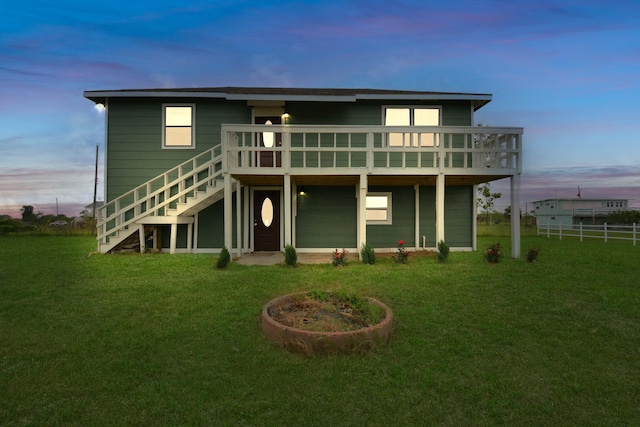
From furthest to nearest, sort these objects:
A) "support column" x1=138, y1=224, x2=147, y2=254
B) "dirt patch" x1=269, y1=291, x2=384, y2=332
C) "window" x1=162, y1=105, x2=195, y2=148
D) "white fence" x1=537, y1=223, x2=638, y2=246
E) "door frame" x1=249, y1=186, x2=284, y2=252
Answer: "white fence" x1=537, y1=223, x2=638, y2=246 < "door frame" x1=249, y1=186, x2=284, y2=252 < "window" x1=162, y1=105, x2=195, y2=148 < "support column" x1=138, y1=224, x2=147, y2=254 < "dirt patch" x1=269, y1=291, x2=384, y2=332

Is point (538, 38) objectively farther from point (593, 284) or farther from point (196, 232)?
point (196, 232)

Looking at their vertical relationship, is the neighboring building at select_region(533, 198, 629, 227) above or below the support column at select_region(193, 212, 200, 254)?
above

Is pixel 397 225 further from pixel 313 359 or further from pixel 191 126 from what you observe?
pixel 313 359

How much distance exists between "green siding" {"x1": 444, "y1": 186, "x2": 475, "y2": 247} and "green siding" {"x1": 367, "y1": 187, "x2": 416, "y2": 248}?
1.23 meters

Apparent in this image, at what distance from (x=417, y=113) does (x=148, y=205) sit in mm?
9639

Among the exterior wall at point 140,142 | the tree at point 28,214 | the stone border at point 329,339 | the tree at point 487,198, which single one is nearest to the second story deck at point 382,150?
the exterior wall at point 140,142

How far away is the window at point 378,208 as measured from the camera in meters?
12.2

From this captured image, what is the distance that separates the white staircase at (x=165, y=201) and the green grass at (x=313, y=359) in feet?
11.6

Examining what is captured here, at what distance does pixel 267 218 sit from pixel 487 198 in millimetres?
18310

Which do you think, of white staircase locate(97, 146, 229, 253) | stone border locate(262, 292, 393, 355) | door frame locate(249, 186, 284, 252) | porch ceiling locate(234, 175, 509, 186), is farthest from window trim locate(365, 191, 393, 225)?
stone border locate(262, 292, 393, 355)

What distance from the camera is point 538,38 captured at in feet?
30.2

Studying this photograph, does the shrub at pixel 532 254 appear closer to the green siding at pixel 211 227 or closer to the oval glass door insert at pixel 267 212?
the oval glass door insert at pixel 267 212

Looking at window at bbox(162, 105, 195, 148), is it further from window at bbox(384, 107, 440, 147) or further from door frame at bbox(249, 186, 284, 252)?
window at bbox(384, 107, 440, 147)

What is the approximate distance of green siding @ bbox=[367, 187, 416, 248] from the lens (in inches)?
476
